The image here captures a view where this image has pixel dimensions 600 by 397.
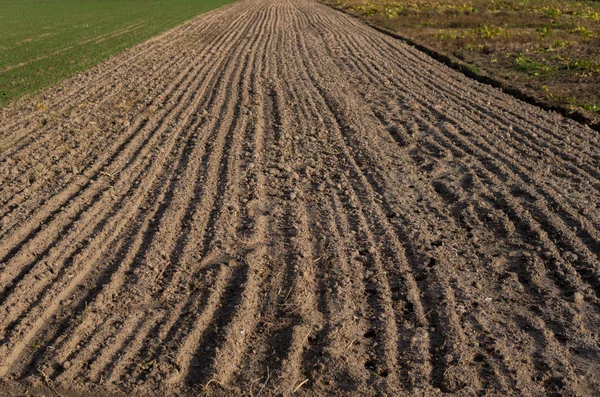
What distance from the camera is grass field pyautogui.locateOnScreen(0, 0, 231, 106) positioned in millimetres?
16562

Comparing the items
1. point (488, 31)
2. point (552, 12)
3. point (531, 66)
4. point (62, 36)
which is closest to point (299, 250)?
point (531, 66)

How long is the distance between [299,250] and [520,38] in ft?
64.0

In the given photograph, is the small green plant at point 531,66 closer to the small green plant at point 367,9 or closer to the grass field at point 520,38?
the grass field at point 520,38

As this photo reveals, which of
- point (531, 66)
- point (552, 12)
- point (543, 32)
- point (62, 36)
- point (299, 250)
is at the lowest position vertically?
point (552, 12)

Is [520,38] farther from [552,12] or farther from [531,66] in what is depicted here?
[552,12]

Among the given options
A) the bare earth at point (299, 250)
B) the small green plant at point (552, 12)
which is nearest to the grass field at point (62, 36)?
the bare earth at point (299, 250)

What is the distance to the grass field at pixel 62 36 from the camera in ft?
54.3

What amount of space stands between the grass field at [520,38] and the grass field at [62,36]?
1212 centimetres

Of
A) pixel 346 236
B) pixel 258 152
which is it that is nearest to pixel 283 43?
pixel 258 152

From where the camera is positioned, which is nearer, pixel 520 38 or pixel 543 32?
pixel 520 38

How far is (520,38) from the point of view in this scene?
73.3 ft

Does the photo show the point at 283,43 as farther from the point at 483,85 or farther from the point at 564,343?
the point at 564,343

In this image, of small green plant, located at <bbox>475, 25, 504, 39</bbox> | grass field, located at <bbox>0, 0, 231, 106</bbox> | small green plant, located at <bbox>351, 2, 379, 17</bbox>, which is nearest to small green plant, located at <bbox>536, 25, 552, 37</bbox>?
small green plant, located at <bbox>475, 25, 504, 39</bbox>

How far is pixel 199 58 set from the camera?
1908 centimetres
